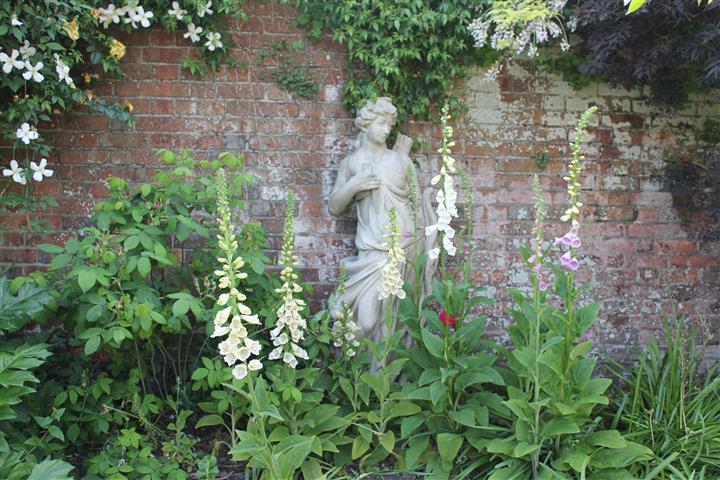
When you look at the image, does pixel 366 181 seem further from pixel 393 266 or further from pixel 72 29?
pixel 72 29

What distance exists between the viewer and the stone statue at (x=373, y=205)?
13.5 feet

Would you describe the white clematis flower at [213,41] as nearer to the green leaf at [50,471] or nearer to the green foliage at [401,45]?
the green foliage at [401,45]

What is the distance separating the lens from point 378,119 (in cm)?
420

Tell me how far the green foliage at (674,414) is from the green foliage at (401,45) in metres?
2.01

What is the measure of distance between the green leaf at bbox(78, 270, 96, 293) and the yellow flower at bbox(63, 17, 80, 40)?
150cm

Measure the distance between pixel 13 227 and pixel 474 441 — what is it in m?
3.03

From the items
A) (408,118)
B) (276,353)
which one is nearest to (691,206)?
(408,118)

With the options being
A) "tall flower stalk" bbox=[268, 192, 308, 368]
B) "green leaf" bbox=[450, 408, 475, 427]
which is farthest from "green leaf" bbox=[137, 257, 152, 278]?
"green leaf" bbox=[450, 408, 475, 427]

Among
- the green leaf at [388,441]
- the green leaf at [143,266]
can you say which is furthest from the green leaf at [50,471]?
the green leaf at [388,441]

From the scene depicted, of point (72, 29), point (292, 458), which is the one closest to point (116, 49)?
point (72, 29)

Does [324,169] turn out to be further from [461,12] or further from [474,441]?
[474,441]

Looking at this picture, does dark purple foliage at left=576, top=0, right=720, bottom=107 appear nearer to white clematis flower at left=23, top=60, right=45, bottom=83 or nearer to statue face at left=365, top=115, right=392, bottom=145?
statue face at left=365, top=115, right=392, bottom=145

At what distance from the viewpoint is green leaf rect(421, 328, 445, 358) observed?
138 inches

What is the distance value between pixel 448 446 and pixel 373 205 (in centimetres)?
147
